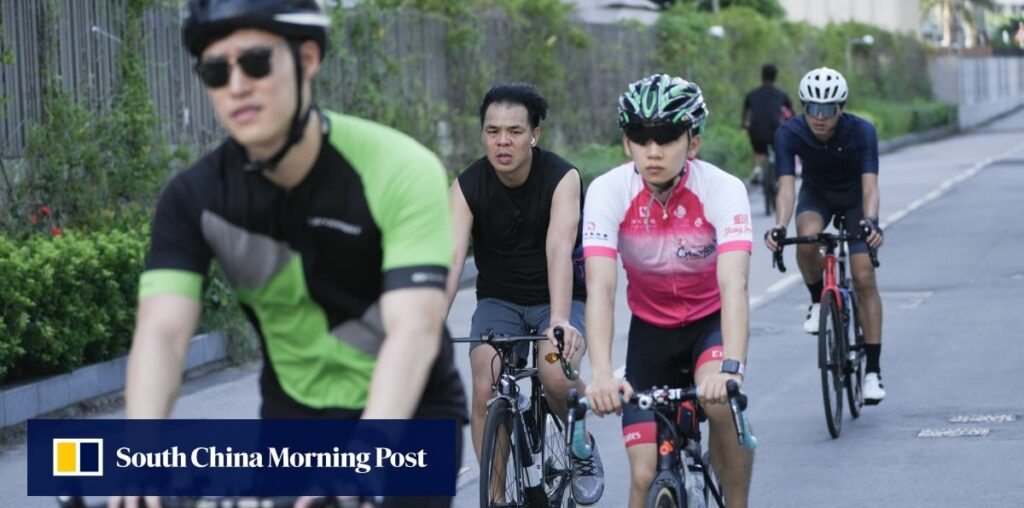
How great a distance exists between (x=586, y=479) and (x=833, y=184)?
3.87 metres

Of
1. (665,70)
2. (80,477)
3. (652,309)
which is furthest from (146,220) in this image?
(665,70)

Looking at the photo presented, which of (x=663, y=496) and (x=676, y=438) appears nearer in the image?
(x=663, y=496)

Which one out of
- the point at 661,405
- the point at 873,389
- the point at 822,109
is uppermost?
the point at 822,109

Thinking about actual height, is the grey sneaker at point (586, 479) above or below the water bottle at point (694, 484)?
below

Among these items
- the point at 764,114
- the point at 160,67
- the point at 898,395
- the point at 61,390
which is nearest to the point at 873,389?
the point at 898,395

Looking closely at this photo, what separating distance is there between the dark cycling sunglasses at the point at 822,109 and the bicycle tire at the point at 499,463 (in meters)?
4.01

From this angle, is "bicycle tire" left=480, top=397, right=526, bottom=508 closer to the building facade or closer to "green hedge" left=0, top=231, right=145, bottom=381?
"green hedge" left=0, top=231, right=145, bottom=381

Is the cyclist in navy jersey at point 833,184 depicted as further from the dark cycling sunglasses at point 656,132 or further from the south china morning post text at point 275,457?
the south china morning post text at point 275,457

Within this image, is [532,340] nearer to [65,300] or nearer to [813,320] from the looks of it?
[813,320]

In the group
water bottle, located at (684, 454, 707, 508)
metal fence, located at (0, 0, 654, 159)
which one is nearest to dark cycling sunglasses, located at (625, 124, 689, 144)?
water bottle, located at (684, 454, 707, 508)

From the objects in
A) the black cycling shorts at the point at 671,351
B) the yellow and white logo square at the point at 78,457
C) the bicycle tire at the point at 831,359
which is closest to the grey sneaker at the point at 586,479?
the black cycling shorts at the point at 671,351

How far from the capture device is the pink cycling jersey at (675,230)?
605 centimetres

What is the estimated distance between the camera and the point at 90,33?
14086 millimetres

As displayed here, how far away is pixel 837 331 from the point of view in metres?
10.4
